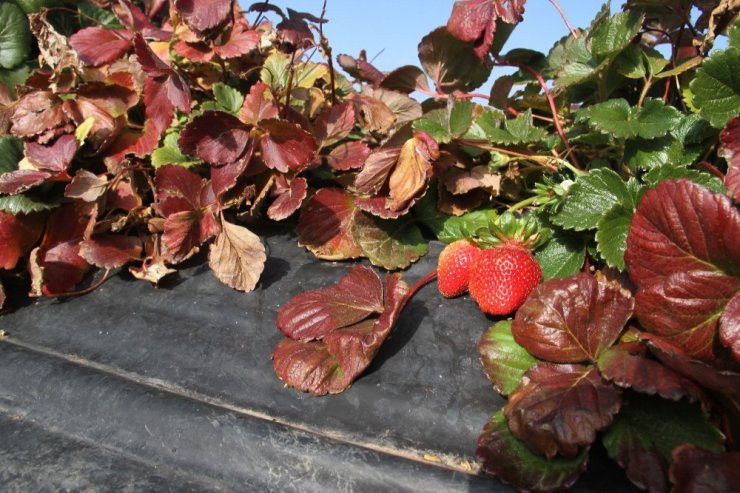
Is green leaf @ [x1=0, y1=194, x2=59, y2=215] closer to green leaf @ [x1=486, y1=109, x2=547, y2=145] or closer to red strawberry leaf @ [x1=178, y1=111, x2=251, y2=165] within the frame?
red strawberry leaf @ [x1=178, y1=111, x2=251, y2=165]

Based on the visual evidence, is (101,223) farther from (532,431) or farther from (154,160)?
(532,431)

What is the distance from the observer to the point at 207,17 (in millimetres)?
1306

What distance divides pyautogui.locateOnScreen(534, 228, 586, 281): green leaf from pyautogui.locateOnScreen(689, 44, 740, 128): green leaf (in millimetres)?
268

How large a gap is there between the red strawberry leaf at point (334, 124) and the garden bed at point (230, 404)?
26 cm

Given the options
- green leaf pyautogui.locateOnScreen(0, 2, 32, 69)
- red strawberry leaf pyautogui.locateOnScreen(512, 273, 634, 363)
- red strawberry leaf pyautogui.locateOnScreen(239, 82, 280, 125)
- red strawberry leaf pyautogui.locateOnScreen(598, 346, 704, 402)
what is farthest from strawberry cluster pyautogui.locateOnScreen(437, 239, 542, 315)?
green leaf pyautogui.locateOnScreen(0, 2, 32, 69)

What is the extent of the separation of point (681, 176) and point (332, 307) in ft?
1.82

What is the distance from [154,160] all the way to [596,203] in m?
0.89

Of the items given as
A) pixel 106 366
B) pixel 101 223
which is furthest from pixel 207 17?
pixel 106 366

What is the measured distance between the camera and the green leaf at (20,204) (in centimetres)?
132

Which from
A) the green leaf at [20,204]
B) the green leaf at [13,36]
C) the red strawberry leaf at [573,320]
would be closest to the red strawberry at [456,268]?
the red strawberry leaf at [573,320]

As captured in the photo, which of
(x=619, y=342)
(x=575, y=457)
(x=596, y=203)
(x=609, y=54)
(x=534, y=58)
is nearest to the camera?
(x=575, y=457)

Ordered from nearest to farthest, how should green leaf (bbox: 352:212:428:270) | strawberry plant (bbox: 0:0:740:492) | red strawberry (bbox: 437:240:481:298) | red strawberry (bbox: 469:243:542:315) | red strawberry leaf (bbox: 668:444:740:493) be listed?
red strawberry leaf (bbox: 668:444:740:493) < strawberry plant (bbox: 0:0:740:492) < red strawberry (bbox: 469:243:542:315) < red strawberry (bbox: 437:240:481:298) < green leaf (bbox: 352:212:428:270)

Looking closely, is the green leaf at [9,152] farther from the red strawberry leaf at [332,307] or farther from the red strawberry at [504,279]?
the red strawberry at [504,279]

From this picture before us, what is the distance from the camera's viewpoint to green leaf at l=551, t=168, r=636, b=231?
1.00 m
